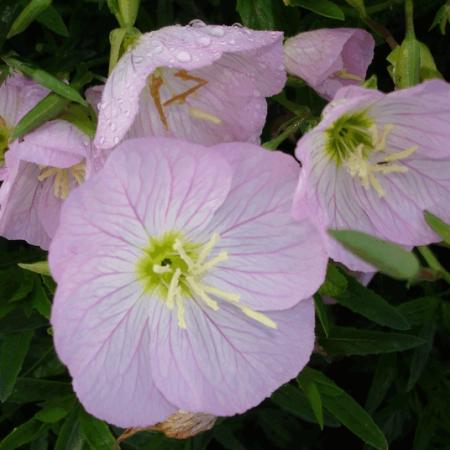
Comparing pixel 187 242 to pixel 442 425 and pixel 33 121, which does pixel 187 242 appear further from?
pixel 442 425

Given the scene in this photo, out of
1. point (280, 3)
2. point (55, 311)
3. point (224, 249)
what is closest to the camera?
point (55, 311)

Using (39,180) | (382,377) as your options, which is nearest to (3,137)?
(39,180)

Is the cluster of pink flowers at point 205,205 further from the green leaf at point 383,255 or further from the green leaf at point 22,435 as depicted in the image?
the green leaf at point 22,435

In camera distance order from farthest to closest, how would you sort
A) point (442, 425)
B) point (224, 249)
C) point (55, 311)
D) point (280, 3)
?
point (442, 425) < point (280, 3) < point (224, 249) < point (55, 311)

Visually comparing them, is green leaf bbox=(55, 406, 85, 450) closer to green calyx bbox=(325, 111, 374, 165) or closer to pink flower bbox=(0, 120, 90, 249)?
pink flower bbox=(0, 120, 90, 249)

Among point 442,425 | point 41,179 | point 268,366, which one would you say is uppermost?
point 41,179

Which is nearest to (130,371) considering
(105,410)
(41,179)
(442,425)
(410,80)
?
(105,410)
